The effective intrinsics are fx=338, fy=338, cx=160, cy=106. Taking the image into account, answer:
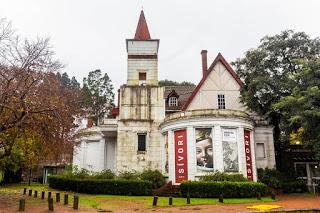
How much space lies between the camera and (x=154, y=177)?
29031 mm

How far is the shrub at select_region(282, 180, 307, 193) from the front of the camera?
29422mm

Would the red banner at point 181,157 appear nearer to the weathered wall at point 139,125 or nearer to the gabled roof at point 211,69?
the weathered wall at point 139,125

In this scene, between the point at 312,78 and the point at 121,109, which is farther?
the point at 121,109

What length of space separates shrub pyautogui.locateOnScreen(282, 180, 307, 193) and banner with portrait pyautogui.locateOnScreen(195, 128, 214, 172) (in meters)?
7.70


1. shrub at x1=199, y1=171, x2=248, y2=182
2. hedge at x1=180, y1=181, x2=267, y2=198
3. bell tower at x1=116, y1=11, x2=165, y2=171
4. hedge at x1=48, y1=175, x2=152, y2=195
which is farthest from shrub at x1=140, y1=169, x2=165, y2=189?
hedge at x1=180, y1=181, x2=267, y2=198

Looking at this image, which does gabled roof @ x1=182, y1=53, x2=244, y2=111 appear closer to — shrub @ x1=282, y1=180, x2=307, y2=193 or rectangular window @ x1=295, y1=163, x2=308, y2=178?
rectangular window @ x1=295, y1=163, x2=308, y2=178

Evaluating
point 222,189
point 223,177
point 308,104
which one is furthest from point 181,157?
point 308,104

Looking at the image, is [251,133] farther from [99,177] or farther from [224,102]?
[99,177]

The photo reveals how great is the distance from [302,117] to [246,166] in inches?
251

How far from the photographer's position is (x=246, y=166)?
2720 centimetres

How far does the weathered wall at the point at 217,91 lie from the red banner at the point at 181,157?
22.0ft

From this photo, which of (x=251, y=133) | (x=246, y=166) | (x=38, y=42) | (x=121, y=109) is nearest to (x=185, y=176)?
(x=246, y=166)

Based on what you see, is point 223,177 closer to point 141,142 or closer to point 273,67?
point 141,142

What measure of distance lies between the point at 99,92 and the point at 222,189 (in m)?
54.2
